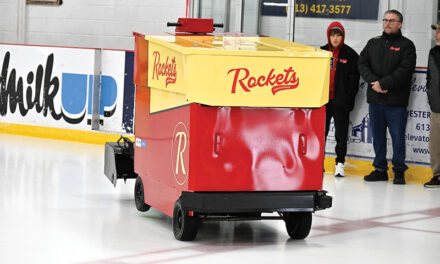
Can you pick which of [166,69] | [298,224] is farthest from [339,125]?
[166,69]

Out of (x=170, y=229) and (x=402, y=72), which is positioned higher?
(x=402, y=72)

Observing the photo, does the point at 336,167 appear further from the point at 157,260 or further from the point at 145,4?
the point at 145,4

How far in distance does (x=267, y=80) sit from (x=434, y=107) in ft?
12.7

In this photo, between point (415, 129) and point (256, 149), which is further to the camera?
point (415, 129)

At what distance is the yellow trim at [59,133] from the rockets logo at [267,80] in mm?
6073

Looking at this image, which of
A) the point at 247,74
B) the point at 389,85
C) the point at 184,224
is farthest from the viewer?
the point at 389,85

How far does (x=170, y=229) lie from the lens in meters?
6.33

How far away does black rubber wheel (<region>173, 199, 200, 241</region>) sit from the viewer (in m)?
5.83

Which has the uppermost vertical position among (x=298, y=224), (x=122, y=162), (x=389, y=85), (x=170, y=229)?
(x=389, y=85)

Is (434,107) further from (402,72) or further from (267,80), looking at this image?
(267,80)

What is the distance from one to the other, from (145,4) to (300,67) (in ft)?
28.9

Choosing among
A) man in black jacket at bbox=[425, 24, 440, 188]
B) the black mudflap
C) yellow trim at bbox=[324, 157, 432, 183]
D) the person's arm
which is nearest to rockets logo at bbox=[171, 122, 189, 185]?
the black mudflap

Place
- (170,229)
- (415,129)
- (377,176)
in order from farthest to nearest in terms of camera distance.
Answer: (415,129), (377,176), (170,229)

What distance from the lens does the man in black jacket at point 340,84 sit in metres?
9.73
